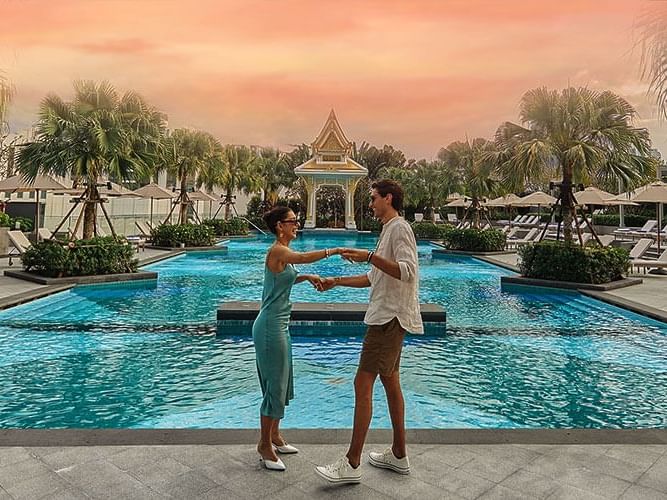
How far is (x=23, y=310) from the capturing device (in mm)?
8828

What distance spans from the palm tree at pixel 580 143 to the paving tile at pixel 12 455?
1175cm

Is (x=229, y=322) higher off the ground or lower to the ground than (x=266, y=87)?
lower

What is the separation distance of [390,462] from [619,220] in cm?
3330

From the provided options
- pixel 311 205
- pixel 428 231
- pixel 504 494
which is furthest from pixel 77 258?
pixel 311 205

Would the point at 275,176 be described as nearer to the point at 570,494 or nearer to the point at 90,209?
the point at 90,209

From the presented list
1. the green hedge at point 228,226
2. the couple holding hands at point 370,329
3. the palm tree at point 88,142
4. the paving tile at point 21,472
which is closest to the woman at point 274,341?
the couple holding hands at point 370,329

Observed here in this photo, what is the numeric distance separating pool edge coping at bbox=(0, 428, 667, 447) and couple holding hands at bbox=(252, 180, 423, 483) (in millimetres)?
381

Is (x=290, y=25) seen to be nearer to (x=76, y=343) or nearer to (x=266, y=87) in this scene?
(x=76, y=343)

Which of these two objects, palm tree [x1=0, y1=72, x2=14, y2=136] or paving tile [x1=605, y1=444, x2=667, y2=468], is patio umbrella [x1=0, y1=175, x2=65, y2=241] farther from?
paving tile [x1=605, y1=444, x2=667, y2=468]

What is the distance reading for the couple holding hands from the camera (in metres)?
2.88

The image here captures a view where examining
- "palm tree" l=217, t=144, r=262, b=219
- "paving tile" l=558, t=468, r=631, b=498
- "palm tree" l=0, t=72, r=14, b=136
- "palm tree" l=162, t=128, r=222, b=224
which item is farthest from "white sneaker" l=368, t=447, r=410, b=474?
"palm tree" l=217, t=144, r=262, b=219

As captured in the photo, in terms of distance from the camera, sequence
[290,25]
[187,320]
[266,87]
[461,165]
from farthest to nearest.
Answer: [461,165] < [266,87] < [290,25] < [187,320]

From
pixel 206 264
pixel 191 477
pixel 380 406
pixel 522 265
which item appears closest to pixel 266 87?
pixel 206 264

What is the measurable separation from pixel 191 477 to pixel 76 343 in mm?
4874
